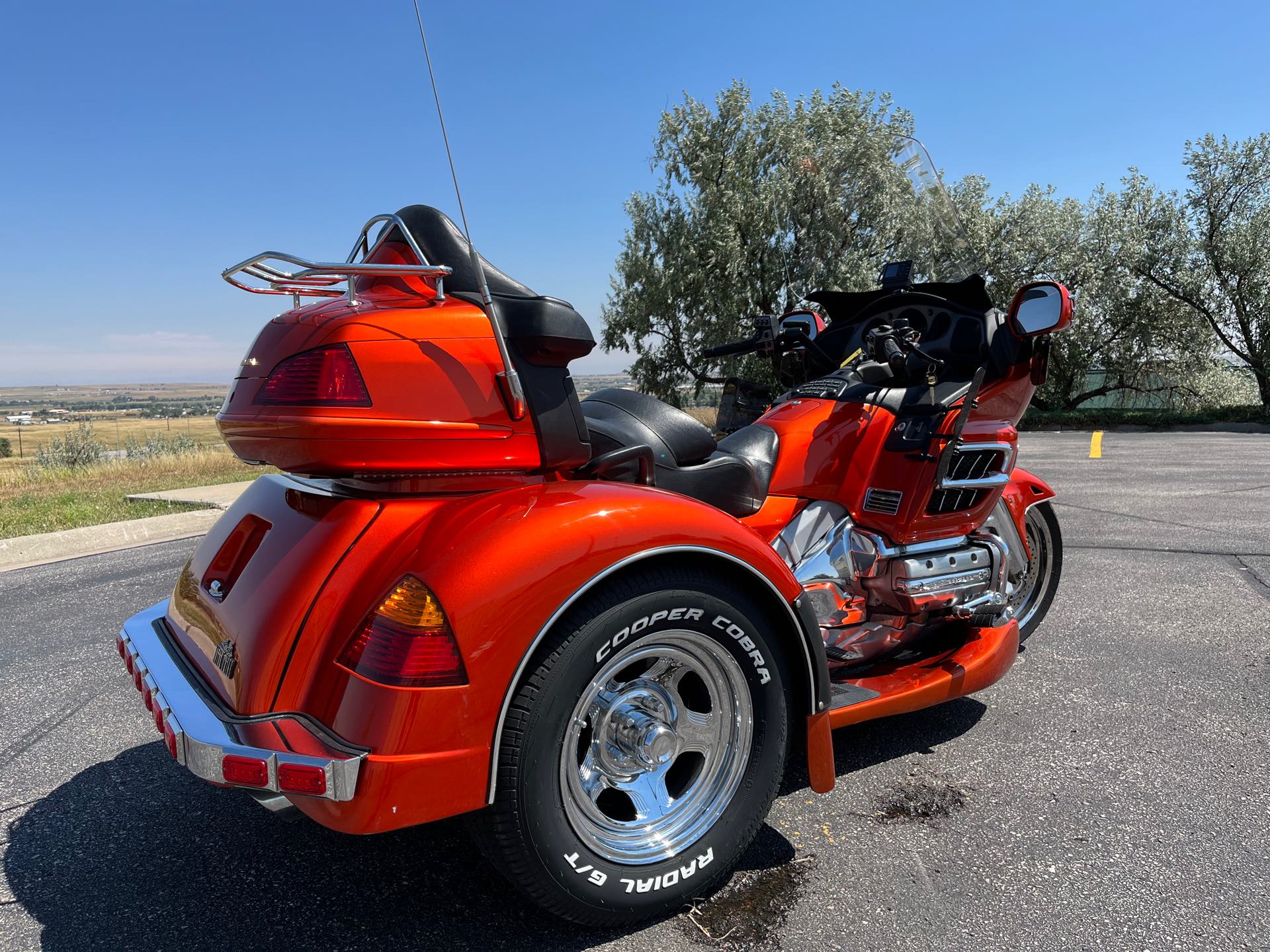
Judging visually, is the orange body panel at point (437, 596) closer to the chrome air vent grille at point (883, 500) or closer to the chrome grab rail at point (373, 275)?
the chrome grab rail at point (373, 275)

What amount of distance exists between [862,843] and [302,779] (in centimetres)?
161

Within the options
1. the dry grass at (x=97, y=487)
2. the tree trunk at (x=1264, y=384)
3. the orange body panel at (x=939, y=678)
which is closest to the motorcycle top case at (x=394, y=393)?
the orange body panel at (x=939, y=678)

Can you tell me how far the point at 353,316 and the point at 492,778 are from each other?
1.09 m

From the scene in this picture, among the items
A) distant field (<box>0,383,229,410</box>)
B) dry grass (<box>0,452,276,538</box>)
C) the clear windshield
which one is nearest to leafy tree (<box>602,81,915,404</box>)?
dry grass (<box>0,452,276,538</box>)

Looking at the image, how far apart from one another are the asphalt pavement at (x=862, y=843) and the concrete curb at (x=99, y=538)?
3016 mm

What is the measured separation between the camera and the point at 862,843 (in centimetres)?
236

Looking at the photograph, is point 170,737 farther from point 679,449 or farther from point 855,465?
point 855,465

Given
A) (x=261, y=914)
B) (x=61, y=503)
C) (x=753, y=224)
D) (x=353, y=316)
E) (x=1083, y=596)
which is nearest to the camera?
(x=353, y=316)

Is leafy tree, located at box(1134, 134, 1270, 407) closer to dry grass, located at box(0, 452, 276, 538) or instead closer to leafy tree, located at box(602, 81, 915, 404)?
leafy tree, located at box(602, 81, 915, 404)

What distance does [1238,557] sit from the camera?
5.72 meters

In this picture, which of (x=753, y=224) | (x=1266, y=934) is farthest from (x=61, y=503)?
(x=753, y=224)

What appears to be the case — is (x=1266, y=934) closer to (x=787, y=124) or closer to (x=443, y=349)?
(x=443, y=349)

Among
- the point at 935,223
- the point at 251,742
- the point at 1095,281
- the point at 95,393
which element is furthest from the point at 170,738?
the point at 95,393

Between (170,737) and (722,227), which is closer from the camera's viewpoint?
(170,737)
